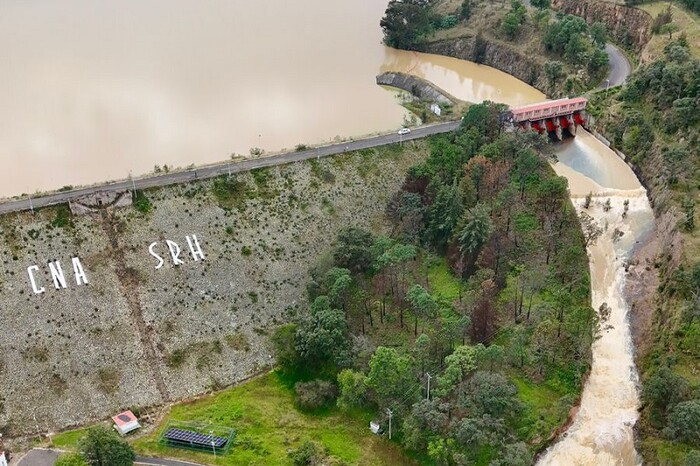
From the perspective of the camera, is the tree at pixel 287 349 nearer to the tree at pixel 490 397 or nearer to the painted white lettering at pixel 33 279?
the tree at pixel 490 397

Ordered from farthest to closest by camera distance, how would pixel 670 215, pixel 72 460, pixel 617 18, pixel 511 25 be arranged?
pixel 617 18 < pixel 511 25 < pixel 670 215 < pixel 72 460

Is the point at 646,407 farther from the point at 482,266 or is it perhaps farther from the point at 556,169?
the point at 556,169

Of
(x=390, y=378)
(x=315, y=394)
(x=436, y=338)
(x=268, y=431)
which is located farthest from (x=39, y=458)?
(x=436, y=338)

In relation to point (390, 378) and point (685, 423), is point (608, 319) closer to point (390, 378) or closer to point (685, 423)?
point (685, 423)

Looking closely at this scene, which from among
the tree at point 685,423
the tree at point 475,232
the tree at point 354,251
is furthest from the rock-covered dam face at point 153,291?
the tree at point 685,423

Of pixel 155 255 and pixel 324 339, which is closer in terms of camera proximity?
pixel 324 339

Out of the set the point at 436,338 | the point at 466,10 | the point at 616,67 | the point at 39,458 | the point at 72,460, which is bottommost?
the point at 436,338
